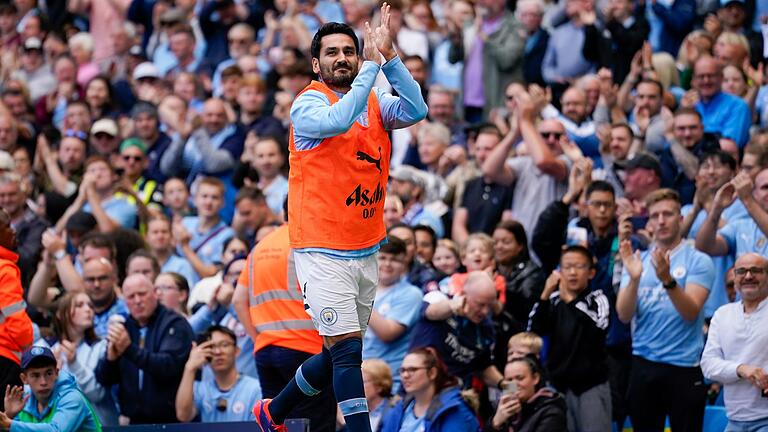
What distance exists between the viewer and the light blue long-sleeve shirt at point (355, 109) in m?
7.46

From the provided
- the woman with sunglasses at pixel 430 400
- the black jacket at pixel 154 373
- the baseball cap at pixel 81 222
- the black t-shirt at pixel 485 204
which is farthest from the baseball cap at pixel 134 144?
the woman with sunglasses at pixel 430 400

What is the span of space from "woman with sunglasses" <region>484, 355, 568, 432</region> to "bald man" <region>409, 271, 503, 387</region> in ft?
1.70

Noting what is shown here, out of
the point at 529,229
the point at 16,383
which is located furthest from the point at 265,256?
the point at 529,229

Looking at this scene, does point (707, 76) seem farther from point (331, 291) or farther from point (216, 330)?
point (331, 291)

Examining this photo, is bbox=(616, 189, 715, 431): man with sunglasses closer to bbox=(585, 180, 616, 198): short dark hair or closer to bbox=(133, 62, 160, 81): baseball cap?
bbox=(585, 180, 616, 198): short dark hair

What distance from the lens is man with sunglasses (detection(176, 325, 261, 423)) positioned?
430 inches

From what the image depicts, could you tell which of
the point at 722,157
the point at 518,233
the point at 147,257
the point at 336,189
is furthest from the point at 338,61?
the point at 722,157

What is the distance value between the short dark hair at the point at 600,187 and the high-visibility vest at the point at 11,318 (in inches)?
201

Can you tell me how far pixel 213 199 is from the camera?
13.8m

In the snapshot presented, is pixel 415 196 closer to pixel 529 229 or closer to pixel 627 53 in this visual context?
pixel 529 229

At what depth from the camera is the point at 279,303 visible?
9.27 m

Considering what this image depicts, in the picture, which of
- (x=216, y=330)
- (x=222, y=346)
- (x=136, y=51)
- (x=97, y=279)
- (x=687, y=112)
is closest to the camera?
(x=222, y=346)

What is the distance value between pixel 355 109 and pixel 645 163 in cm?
574

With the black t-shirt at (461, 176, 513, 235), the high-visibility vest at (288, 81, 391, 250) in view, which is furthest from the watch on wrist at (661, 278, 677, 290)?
the high-visibility vest at (288, 81, 391, 250)
